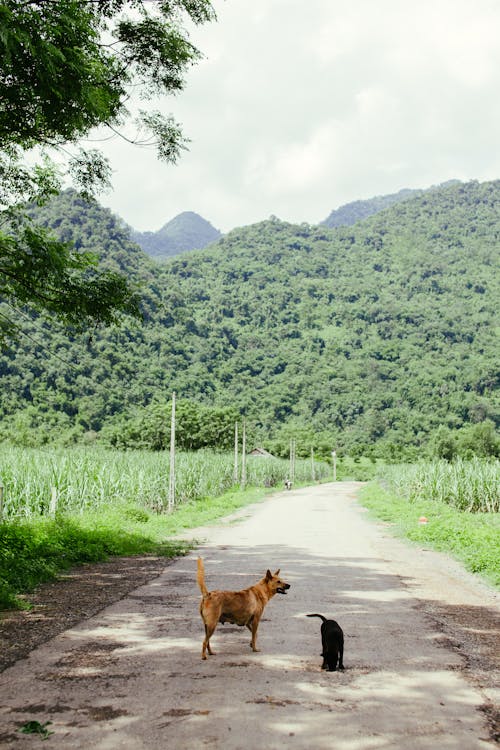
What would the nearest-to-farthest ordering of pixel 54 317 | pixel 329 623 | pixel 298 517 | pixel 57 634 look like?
pixel 329 623
pixel 57 634
pixel 54 317
pixel 298 517

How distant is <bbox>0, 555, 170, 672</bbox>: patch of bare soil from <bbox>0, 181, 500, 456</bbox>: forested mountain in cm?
3855

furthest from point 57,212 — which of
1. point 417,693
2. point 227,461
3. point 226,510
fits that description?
point 417,693

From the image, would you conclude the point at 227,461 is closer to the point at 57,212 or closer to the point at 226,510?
the point at 226,510

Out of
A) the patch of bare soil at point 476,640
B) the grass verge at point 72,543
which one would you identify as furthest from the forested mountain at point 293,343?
the patch of bare soil at point 476,640

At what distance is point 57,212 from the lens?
364 feet

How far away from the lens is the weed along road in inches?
141

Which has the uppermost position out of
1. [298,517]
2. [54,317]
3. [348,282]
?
[348,282]

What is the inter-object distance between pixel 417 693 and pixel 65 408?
59454 mm

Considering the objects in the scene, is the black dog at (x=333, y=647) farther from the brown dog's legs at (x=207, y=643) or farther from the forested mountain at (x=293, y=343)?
the forested mountain at (x=293, y=343)

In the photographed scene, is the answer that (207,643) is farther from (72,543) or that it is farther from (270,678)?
(72,543)

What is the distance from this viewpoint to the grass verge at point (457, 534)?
10.8 metres

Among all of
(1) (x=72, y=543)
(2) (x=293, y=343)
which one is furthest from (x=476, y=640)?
(2) (x=293, y=343)

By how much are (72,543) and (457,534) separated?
8.50m

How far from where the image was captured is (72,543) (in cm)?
1143
